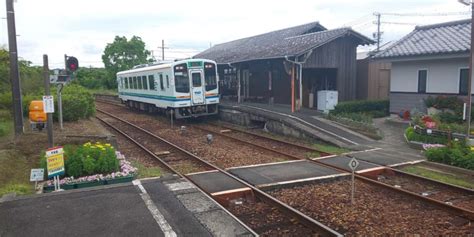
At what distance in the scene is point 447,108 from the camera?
1422 cm

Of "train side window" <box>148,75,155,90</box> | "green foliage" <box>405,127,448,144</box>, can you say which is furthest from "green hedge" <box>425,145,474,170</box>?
"train side window" <box>148,75,155,90</box>

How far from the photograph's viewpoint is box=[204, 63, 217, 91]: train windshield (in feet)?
59.1

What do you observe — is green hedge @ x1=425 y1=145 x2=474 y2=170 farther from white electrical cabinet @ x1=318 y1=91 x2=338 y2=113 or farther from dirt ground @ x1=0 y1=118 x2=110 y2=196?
white electrical cabinet @ x1=318 y1=91 x2=338 y2=113

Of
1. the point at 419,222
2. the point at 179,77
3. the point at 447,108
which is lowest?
the point at 419,222

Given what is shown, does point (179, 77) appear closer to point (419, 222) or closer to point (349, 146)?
point (349, 146)

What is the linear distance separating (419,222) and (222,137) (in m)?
9.30

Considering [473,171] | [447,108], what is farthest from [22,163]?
[447,108]

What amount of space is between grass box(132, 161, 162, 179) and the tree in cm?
3880

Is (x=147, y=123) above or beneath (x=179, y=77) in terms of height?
beneath

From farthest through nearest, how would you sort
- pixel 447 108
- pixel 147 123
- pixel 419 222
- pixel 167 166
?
1. pixel 147 123
2. pixel 447 108
3. pixel 167 166
4. pixel 419 222

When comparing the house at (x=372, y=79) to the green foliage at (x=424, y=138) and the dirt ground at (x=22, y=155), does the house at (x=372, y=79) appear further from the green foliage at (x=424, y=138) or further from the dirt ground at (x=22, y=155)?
the dirt ground at (x=22, y=155)

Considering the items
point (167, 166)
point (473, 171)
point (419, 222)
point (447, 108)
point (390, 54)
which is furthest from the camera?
point (390, 54)

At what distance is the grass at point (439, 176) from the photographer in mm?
7734

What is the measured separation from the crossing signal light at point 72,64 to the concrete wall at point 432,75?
1299 cm
